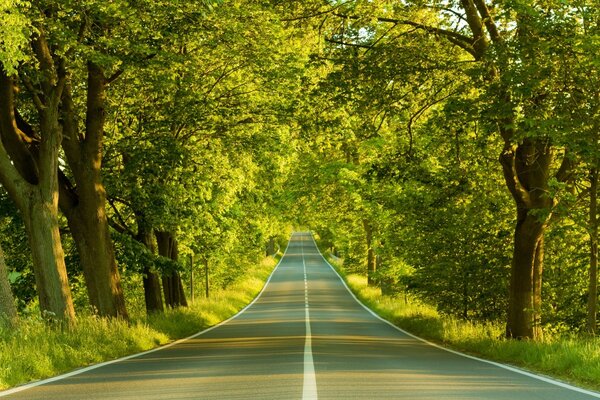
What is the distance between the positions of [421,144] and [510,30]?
7.05 meters

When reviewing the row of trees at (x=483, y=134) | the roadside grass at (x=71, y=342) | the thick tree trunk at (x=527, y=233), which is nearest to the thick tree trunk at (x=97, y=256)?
the roadside grass at (x=71, y=342)

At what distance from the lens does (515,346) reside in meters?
14.0

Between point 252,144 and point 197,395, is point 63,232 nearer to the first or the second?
→ point 252,144

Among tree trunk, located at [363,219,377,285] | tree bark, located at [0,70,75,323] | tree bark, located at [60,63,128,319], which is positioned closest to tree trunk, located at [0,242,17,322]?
tree bark, located at [0,70,75,323]

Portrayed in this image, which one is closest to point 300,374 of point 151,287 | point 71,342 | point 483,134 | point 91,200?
point 71,342

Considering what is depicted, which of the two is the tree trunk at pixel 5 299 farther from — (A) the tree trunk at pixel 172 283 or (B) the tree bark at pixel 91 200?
(A) the tree trunk at pixel 172 283

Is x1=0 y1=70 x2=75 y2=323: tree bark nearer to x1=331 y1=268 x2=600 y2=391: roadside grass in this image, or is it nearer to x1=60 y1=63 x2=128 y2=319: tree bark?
x1=60 y1=63 x2=128 y2=319: tree bark

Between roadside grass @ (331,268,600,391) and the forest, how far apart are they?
0.76 meters

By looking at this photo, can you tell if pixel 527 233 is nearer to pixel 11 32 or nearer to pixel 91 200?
pixel 91 200

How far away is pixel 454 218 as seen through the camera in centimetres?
2003

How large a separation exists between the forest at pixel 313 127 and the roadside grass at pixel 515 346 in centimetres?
76

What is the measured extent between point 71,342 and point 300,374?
492 centimetres

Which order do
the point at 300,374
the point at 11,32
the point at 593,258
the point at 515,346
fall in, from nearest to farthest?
the point at 300,374
the point at 11,32
the point at 593,258
the point at 515,346

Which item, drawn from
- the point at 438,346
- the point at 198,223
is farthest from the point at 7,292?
the point at 198,223
